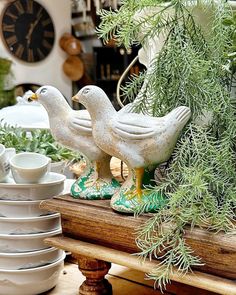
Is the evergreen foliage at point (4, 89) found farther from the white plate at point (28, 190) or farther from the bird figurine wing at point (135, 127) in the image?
the bird figurine wing at point (135, 127)

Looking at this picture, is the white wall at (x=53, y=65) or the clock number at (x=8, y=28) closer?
the clock number at (x=8, y=28)

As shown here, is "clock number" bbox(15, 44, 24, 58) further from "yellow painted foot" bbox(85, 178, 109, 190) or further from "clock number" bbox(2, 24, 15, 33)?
"yellow painted foot" bbox(85, 178, 109, 190)

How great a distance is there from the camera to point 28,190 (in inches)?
28.6

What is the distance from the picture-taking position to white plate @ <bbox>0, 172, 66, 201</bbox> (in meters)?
0.72

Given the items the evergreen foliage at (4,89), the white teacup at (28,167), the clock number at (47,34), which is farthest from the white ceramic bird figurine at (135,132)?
the clock number at (47,34)

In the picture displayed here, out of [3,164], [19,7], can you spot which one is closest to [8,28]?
[19,7]

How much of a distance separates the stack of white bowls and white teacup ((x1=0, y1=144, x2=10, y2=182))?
0.01 m

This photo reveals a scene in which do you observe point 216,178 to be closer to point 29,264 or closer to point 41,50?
point 29,264

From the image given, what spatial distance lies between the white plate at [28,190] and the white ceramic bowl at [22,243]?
5 centimetres

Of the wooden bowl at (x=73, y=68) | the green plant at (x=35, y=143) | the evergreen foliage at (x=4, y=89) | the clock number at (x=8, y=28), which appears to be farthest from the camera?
the wooden bowl at (x=73, y=68)

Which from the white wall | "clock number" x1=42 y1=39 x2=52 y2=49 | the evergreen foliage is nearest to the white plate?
the evergreen foliage

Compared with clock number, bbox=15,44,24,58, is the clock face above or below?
above

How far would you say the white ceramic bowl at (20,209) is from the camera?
0.73m

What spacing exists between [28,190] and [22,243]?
0.25ft
